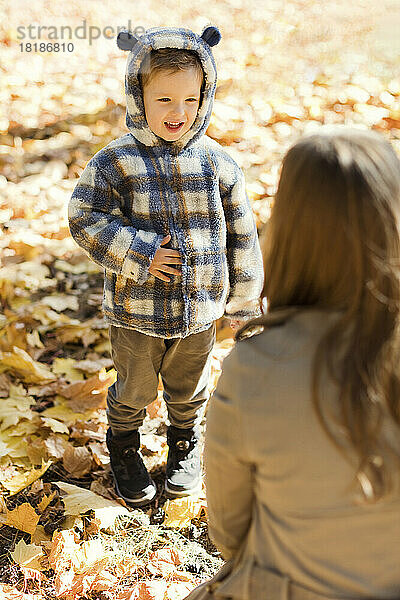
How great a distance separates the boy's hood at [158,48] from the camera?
6.86 feet

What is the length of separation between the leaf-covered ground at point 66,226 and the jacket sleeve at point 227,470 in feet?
2.75

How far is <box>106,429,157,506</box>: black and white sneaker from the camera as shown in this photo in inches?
104

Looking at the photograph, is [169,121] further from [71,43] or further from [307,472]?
[71,43]

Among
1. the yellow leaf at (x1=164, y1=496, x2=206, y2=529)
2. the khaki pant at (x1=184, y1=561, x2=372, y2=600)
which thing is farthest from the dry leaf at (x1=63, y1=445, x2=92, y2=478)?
the khaki pant at (x1=184, y1=561, x2=372, y2=600)

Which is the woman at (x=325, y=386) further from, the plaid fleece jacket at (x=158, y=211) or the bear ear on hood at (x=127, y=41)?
the bear ear on hood at (x=127, y=41)

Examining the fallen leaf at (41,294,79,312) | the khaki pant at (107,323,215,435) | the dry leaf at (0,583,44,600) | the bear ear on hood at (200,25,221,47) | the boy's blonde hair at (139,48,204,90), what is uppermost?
the bear ear on hood at (200,25,221,47)

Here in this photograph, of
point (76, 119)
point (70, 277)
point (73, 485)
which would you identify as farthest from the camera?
point (76, 119)

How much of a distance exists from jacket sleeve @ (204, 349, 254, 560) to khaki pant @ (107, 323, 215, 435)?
887 millimetres

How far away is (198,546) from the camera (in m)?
2.49

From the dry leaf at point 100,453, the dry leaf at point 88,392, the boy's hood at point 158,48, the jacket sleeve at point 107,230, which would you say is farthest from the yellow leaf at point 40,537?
the boy's hood at point 158,48

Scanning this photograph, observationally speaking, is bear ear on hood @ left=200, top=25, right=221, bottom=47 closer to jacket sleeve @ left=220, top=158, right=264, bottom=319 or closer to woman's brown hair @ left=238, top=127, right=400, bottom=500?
jacket sleeve @ left=220, top=158, right=264, bottom=319

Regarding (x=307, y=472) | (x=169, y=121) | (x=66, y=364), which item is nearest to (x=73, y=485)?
(x=66, y=364)

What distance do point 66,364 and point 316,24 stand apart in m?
6.00

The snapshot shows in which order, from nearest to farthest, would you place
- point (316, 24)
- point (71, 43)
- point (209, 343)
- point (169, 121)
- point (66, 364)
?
1. point (169, 121)
2. point (209, 343)
3. point (66, 364)
4. point (71, 43)
5. point (316, 24)
